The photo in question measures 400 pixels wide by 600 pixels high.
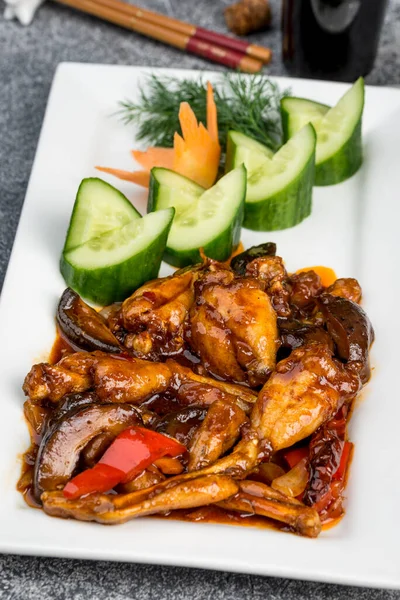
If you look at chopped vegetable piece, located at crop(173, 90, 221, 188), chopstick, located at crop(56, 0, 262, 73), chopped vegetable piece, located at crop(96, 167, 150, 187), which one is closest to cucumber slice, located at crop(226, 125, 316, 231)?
chopped vegetable piece, located at crop(173, 90, 221, 188)

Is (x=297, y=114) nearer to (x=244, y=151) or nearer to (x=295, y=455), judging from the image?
(x=244, y=151)

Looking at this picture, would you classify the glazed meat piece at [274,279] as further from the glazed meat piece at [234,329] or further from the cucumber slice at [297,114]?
the cucumber slice at [297,114]

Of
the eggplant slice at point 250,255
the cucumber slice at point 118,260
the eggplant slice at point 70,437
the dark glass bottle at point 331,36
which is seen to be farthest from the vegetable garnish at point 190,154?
the eggplant slice at point 70,437

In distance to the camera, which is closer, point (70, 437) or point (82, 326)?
point (70, 437)

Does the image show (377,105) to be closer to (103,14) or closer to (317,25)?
(317,25)

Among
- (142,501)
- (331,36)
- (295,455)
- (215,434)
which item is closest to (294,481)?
(295,455)

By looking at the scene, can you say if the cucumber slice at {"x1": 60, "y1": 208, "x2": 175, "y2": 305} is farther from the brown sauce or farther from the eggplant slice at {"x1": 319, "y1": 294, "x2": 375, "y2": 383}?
the eggplant slice at {"x1": 319, "y1": 294, "x2": 375, "y2": 383}
